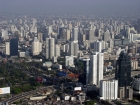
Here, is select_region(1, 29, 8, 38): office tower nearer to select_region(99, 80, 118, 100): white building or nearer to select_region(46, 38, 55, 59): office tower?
select_region(46, 38, 55, 59): office tower

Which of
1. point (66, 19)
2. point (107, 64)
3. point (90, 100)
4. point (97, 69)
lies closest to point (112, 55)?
point (107, 64)

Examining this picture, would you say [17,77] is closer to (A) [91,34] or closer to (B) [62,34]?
(A) [91,34]

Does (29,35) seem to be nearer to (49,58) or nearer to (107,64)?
(49,58)

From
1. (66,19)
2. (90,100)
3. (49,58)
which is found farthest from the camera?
(66,19)

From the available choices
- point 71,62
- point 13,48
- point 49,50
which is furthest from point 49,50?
point 71,62

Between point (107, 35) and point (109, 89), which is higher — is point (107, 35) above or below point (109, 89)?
above

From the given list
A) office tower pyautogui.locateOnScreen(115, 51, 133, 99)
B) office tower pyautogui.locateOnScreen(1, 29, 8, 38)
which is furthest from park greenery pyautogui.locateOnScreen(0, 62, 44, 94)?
office tower pyautogui.locateOnScreen(1, 29, 8, 38)

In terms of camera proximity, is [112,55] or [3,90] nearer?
[3,90]

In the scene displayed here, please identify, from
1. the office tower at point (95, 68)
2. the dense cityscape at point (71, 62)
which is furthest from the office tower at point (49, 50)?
the office tower at point (95, 68)
